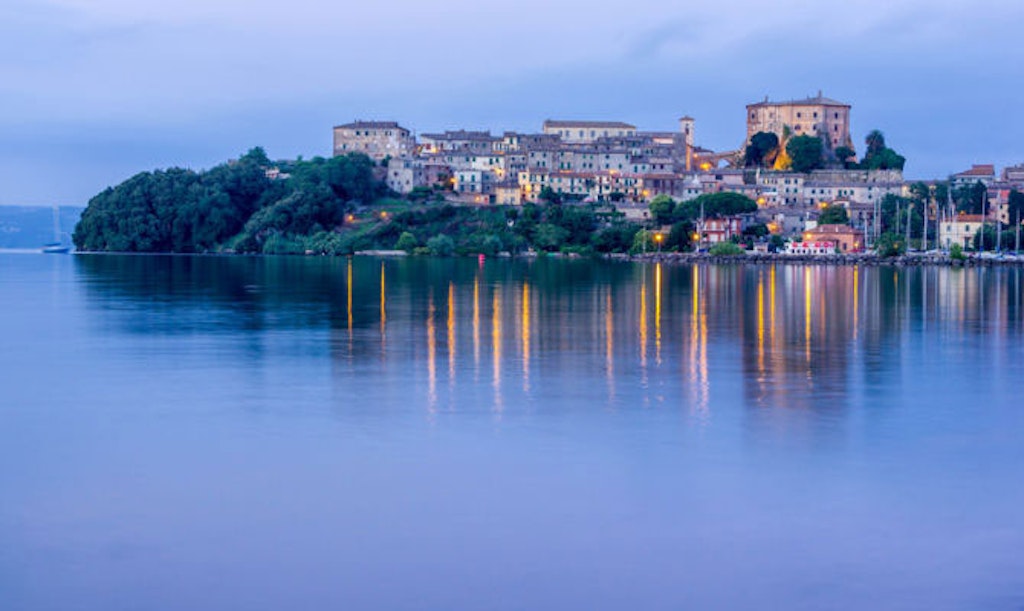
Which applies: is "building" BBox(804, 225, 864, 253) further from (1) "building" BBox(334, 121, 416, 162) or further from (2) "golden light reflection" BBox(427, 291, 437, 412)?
(2) "golden light reflection" BBox(427, 291, 437, 412)

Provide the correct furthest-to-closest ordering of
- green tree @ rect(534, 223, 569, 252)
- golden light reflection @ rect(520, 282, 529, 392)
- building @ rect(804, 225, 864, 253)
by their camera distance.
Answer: green tree @ rect(534, 223, 569, 252) < building @ rect(804, 225, 864, 253) < golden light reflection @ rect(520, 282, 529, 392)

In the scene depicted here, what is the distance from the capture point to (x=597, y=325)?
27.4 meters

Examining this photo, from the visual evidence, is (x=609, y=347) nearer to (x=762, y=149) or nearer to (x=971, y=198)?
(x=971, y=198)

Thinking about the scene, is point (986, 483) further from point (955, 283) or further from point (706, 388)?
point (955, 283)

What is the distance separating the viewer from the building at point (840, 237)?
263 feet

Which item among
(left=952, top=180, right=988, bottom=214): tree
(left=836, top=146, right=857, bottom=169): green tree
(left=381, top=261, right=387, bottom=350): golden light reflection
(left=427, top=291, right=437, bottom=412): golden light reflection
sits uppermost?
(left=836, top=146, right=857, bottom=169): green tree

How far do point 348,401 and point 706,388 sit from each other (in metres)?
5.19

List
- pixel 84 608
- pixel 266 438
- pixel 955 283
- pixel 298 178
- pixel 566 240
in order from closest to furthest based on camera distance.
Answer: pixel 84 608, pixel 266 438, pixel 955 283, pixel 566 240, pixel 298 178

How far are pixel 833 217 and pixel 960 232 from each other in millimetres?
8399

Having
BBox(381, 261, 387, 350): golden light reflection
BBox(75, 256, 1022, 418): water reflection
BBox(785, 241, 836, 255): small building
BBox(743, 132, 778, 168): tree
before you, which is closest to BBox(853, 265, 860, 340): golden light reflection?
BBox(75, 256, 1022, 418): water reflection

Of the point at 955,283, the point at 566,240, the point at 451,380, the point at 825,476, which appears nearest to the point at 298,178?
the point at 566,240

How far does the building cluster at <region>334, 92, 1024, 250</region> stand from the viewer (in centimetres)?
9056

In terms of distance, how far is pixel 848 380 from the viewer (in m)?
18.3

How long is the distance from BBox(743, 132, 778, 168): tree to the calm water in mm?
74984
